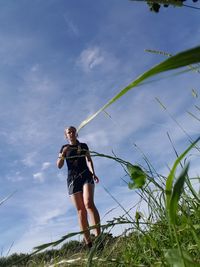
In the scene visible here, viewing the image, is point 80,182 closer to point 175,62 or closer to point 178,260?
point 178,260

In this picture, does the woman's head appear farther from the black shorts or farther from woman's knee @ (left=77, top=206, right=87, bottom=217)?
woman's knee @ (left=77, top=206, right=87, bottom=217)

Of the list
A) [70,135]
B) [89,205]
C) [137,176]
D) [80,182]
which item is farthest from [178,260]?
[70,135]

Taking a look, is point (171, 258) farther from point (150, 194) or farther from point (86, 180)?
point (86, 180)

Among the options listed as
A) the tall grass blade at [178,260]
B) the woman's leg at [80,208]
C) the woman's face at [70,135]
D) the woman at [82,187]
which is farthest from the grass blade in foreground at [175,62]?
the woman's face at [70,135]

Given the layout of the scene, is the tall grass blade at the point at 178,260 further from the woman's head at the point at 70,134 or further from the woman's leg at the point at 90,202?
the woman's head at the point at 70,134

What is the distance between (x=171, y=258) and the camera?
783mm

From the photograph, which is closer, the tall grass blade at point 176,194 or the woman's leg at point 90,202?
the tall grass blade at point 176,194

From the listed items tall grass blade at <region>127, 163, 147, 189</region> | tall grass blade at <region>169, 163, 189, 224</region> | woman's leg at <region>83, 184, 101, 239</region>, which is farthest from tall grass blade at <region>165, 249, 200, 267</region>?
woman's leg at <region>83, 184, 101, 239</region>

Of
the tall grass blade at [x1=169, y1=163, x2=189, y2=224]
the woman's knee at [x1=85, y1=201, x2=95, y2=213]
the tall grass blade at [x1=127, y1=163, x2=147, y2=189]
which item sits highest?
the woman's knee at [x1=85, y1=201, x2=95, y2=213]

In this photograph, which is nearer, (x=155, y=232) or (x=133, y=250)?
(x=155, y=232)

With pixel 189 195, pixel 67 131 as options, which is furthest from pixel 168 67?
pixel 67 131

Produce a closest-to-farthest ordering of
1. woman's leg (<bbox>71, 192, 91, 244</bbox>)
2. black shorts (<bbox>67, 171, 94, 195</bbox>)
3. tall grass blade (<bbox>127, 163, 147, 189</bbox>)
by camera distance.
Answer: tall grass blade (<bbox>127, 163, 147, 189</bbox>) < black shorts (<bbox>67, 171, 94, 195</bbox>) < woman's leg (<bbox>71, 192, 91, 244</bbox>)

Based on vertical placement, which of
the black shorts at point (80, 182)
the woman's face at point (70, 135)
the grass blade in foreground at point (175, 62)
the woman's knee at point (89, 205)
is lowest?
the grass blade in foreground at point (175, 62)

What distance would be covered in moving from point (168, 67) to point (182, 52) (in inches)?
1.1
